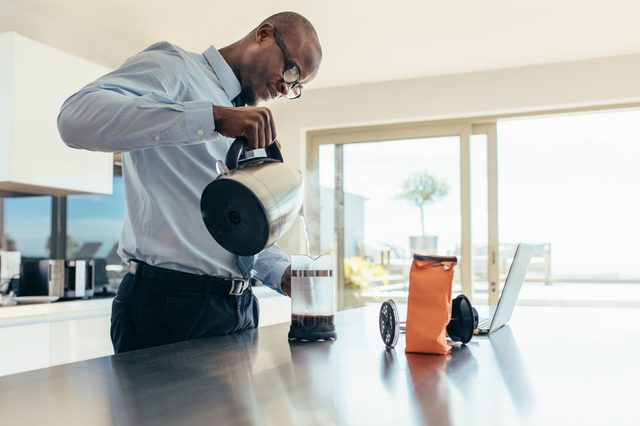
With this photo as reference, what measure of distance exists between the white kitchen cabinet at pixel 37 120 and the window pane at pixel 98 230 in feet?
1.12

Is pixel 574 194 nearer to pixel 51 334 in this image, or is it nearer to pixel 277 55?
pixel 51 334

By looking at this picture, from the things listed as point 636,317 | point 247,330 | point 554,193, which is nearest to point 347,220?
point 554,193

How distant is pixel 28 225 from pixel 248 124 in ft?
8.99

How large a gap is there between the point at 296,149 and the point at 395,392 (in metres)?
4.54

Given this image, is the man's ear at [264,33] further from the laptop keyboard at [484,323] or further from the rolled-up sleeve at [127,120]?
the laptop keyboard at [484,323]

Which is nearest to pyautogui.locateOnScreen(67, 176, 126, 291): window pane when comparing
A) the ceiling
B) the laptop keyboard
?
the ceiling

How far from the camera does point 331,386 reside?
81cm

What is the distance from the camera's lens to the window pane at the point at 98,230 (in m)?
3.62

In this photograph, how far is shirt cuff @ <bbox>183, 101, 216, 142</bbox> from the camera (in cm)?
108

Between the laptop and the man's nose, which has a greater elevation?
the man's nose

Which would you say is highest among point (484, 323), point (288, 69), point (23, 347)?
point (288, 69)

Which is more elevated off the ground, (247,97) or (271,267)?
(247,97)

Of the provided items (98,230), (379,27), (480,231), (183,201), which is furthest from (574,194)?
(183,201)

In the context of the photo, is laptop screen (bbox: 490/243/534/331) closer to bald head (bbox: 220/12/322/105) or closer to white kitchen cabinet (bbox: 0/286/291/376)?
bald head (bbox: 220/12/322/105)
